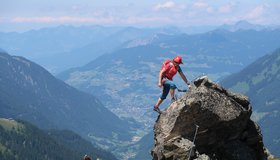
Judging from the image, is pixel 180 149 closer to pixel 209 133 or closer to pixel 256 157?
pixel 209 133

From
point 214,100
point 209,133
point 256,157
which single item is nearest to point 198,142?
point 209,133

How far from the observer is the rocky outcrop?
26531 millimetres

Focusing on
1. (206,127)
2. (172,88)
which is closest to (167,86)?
(172,88)

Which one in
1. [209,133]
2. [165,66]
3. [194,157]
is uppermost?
[165,66]

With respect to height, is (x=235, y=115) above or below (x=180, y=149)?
above

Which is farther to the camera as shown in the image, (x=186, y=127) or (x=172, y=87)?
(x=172, y=87)

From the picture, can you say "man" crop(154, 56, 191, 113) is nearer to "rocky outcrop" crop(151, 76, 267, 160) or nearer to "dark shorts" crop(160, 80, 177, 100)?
"dark shorts" crop(160, 80, 177, 100)

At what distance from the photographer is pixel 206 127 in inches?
1054

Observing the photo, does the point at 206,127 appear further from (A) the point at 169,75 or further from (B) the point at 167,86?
(A) the point at 169,75

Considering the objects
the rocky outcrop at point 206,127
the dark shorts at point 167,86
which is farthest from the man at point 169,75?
the rocky outcrop at point 206,127

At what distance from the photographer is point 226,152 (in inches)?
1083

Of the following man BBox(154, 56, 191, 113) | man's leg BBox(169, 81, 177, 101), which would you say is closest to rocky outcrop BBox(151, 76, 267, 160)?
man's leg BBox(169, 81, 177, 101)

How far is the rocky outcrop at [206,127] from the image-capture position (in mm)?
26531

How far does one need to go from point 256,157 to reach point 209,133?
4.26 m
